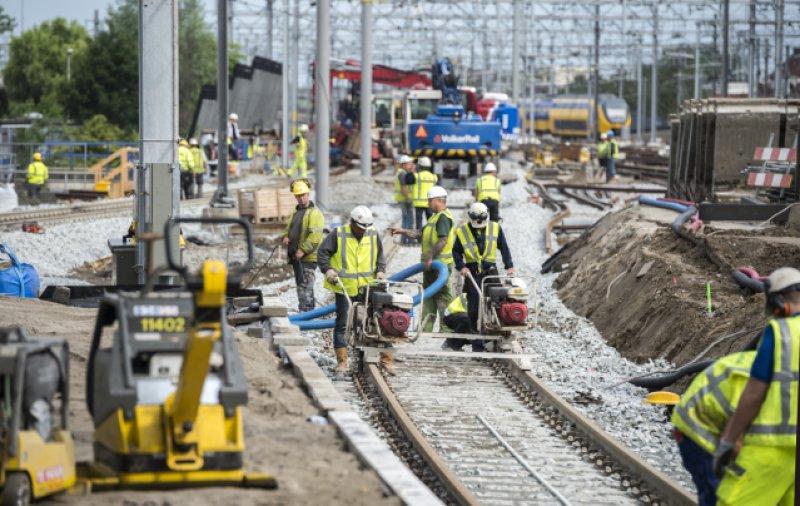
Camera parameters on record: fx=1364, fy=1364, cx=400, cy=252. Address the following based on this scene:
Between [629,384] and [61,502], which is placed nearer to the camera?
[61,502]

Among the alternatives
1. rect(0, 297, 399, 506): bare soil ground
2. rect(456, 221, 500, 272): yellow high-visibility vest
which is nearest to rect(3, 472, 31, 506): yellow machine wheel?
rect(0, 297, 399, 506): bare soil ground

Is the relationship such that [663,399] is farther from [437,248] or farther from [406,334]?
[437,248]

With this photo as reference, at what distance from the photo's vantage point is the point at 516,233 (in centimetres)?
3030

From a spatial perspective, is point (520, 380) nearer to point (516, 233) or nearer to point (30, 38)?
point (516, 233)

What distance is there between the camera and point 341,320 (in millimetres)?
13820

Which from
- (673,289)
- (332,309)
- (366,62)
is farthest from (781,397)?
(366,62)

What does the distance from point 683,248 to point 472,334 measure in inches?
220

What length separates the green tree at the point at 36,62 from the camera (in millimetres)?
81438

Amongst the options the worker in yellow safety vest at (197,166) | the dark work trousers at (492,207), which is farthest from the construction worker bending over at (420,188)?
the worker in yellow safety vest at (197,166)

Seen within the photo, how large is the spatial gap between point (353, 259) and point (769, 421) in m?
7.39

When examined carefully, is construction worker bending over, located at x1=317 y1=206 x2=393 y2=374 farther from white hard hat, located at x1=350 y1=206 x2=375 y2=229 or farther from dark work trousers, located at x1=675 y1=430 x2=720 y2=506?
dark work trousers, located at x1=675 y1=430 x2=720 y2=506

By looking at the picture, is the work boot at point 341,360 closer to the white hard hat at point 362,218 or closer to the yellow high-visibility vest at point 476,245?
the white hard hat at point 362,218

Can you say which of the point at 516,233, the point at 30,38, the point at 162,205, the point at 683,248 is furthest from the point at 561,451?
the point at 30,38

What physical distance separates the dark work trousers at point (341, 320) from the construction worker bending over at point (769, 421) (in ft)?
23.7
